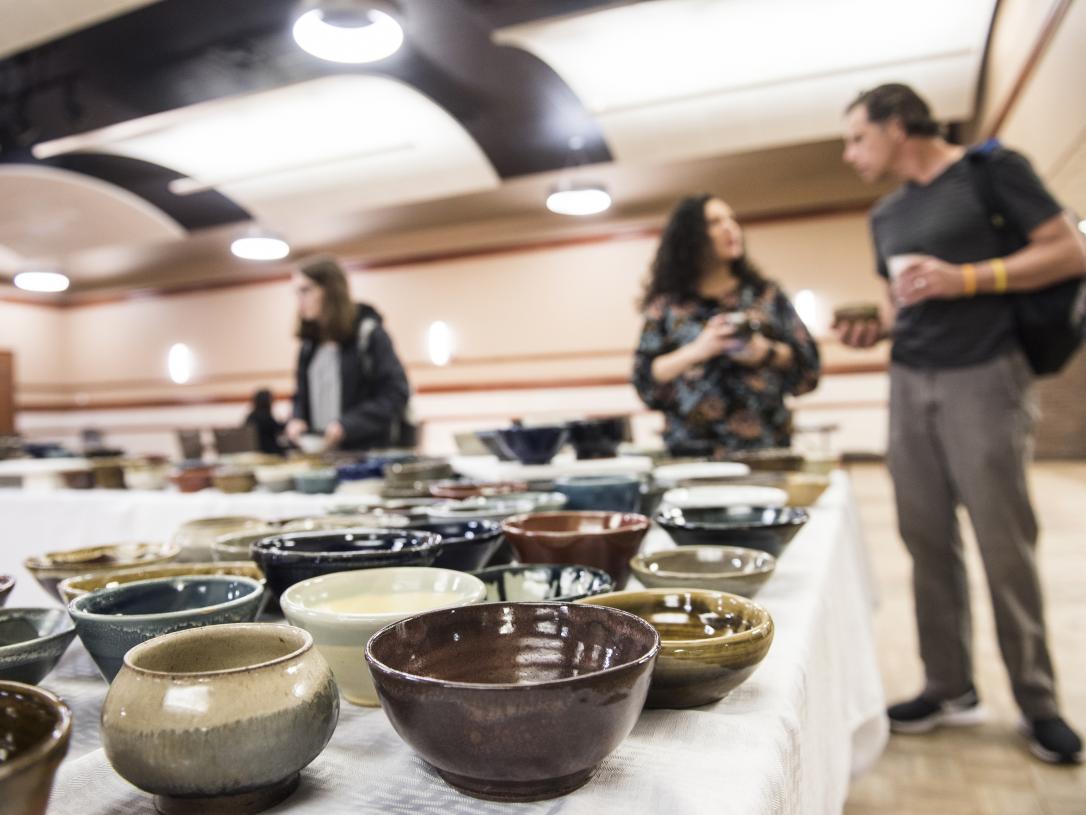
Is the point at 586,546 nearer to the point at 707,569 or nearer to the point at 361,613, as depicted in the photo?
the point at 707,569

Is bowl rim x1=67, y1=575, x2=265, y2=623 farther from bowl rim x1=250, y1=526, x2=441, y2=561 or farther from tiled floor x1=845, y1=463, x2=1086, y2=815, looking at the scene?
tiled floor x1=845, y1=463, x2=1086, y2=815

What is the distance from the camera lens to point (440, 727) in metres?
0.37

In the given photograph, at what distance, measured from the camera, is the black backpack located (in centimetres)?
157

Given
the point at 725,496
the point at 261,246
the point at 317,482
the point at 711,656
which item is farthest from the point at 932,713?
the point at 261,246

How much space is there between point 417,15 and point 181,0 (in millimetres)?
1152

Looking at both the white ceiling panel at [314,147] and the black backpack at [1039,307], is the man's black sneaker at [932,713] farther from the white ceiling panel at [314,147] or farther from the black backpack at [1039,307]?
the white ceiling panel at [314,147]

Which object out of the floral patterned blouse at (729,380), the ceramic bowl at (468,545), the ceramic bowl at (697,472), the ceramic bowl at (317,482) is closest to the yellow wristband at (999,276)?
the floral patterned blouse at (729,380)

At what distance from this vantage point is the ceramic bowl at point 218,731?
0.36 meters

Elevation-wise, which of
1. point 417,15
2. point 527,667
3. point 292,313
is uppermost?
point 417,15

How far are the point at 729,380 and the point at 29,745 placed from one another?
1.73 metres

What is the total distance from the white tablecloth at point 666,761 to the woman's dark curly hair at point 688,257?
1.38 m

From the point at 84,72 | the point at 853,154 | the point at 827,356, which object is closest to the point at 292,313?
the point at 84,72

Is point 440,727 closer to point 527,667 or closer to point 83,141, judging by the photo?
point 527,667

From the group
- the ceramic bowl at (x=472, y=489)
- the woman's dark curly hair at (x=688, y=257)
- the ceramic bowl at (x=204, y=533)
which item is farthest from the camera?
the woman's dark curly hair at (x=688, y=257)
